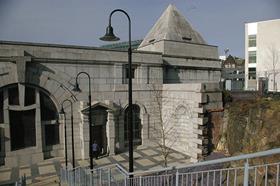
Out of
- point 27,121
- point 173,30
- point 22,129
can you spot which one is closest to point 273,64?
point 173,30

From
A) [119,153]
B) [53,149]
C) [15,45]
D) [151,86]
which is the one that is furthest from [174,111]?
[15,45]

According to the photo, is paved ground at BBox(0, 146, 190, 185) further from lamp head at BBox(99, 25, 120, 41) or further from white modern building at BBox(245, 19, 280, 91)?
white modern building at BBox(245, 19, 280, 91)

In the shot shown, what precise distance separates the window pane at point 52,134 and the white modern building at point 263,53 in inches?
1382

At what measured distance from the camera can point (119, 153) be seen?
20375mm

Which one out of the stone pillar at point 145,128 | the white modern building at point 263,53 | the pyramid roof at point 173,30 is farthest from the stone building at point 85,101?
the white modern building at point 263,53

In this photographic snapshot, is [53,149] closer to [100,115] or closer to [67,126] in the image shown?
[67,126]

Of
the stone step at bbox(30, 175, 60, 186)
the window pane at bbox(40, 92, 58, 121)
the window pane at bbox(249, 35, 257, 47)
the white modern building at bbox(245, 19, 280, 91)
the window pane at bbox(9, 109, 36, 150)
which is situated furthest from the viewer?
the window pane at bbox(249, 35, 257, 47)

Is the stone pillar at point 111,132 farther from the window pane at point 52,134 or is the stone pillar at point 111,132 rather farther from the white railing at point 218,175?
the white railing at point 218,175

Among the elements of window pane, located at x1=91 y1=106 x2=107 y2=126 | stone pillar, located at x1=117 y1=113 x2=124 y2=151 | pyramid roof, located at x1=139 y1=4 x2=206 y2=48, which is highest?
pyramid roof, located at x1=139 y1=4 x2=206 y2=48

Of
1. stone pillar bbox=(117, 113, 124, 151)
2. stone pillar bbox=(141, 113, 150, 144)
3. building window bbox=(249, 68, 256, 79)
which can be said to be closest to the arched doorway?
stone pillar bbox=(117, 113, 124, 151)

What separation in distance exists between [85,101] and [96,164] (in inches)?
225

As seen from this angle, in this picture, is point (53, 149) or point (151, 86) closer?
point (53, 149)

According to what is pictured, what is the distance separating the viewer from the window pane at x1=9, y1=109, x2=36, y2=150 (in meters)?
17.8

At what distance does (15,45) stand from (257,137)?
18874 mm
